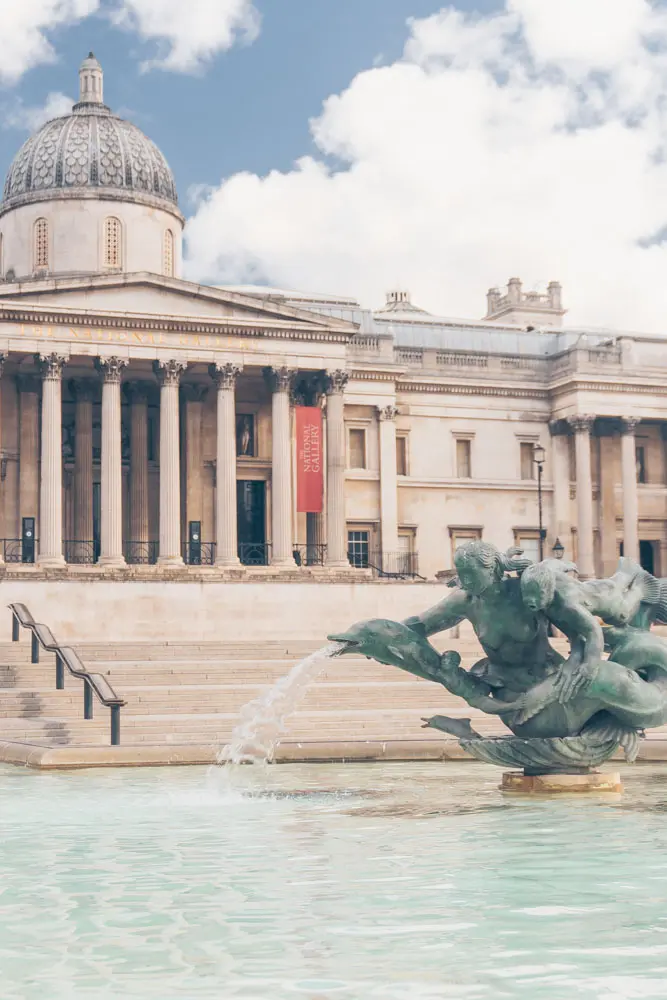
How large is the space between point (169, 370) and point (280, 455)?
4894mm

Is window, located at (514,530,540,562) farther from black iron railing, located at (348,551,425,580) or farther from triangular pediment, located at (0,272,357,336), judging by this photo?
triangular pediment, located at (0,272,357,336)

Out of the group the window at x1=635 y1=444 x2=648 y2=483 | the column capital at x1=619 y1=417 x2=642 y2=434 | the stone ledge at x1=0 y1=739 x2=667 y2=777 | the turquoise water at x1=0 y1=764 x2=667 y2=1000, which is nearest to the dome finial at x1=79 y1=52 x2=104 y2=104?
the column capital at x1=619 y1=417 x2=642 y2=434

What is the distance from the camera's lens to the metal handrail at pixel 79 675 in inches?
955

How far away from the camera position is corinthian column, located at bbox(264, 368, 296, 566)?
51625 millimetres

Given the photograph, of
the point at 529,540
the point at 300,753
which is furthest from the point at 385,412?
the point at 300,753

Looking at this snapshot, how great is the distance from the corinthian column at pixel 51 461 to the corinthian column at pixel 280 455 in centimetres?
737

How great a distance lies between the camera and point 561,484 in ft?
205

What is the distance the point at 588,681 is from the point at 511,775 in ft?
6.07

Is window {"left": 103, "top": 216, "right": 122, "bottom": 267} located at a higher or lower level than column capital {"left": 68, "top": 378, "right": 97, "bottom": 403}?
higher

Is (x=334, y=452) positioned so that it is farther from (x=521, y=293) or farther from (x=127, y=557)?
(x=521, y=293)

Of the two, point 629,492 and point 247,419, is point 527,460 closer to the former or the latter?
point 629,492

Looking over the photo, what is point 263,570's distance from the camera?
164 ft

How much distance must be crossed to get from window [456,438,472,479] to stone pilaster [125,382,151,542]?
47.0 ft

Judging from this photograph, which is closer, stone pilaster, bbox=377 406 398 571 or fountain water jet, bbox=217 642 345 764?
fountain water jet, bbox=217 642 345 764
